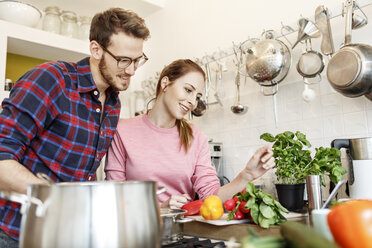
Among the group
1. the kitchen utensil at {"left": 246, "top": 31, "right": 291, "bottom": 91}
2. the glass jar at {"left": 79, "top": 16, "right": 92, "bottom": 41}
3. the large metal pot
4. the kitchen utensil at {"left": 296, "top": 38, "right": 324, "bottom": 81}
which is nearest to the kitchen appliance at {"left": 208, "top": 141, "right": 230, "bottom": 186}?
the kitchen utensil at {"left": 246, "top": 31, "right": 291, "bottom": 91}

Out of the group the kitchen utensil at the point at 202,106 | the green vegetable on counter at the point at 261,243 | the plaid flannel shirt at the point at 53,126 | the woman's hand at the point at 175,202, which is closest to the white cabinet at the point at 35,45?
the kitchen utensil at the point at 202,106

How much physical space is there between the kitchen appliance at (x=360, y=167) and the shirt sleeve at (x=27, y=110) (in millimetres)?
1027

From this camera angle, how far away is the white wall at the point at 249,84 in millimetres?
1710

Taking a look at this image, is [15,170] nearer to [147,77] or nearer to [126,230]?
[126,230]

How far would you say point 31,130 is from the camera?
87 centimetres

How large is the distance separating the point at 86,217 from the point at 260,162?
0.89 m

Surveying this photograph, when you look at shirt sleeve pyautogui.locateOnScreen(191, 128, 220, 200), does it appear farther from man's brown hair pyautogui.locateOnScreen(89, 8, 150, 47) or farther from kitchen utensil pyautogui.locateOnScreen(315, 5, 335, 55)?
kitchen utensil pyautogui.locateOnScreen(315, 5, 335, 55)

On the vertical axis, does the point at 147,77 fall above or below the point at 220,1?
below

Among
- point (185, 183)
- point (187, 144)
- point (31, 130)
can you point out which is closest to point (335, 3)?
point (187, 144)

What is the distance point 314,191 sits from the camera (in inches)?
39.2

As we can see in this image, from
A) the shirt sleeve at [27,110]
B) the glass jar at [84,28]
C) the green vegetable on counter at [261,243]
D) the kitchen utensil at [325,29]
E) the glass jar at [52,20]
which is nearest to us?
the green vegetable on counter at [261,243]

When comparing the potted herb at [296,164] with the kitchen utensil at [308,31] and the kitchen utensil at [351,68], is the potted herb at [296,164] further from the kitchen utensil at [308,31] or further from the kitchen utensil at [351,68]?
the kitchen utensil at [308,31]

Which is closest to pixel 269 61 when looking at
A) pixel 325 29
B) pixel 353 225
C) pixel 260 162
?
pixel 325 29

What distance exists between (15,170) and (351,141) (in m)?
1.15
